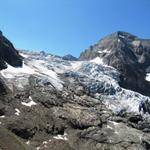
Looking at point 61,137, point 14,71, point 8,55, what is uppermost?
point 8,55

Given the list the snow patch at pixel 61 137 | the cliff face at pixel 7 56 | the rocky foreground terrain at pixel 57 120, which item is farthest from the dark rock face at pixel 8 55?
the snow patch at pixel 61 137

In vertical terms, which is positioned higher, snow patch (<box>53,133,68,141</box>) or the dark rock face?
the dark rock face

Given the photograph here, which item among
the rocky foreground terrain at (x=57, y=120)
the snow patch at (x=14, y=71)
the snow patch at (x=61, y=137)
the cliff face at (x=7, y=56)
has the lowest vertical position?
the snow patch at (x=61, y=137)

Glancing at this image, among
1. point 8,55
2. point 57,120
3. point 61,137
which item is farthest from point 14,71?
point 61,137

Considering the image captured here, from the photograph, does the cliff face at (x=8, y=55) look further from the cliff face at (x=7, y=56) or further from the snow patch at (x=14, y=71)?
the snow patch at (x=14, y=71)

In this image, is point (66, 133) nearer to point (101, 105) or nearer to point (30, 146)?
point (30, 146)

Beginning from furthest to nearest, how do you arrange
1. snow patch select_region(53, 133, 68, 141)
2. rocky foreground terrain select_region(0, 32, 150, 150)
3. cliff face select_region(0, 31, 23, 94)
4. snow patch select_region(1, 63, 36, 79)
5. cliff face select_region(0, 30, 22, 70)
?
cliff face select_region(0, 30, 22, 70)
cliff face select_region(0, 31, 23, 94)
snow patch select_region(1, 63, 36, 79)
snow patch select_region(53, 133, 68, 141)
rocky foreground terrain select_region(0, 32, 150, 150)

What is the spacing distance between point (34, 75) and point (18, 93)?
95.0ft

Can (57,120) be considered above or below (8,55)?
below

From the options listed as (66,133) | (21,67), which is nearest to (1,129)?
(66,133)

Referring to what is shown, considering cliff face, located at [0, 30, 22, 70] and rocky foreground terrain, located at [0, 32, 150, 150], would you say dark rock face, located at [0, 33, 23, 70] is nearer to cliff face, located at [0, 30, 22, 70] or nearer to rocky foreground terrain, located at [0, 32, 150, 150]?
cliff face, located at [0, 30, 22, 70]

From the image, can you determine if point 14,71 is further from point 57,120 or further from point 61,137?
point 61,137

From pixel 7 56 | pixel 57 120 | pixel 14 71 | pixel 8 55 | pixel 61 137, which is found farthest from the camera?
pixel 8 55

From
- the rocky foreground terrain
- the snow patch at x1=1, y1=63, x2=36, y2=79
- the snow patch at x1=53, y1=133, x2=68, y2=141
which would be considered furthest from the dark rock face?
the snow patch at x1=53, y1=133, x2=68, y2=141
